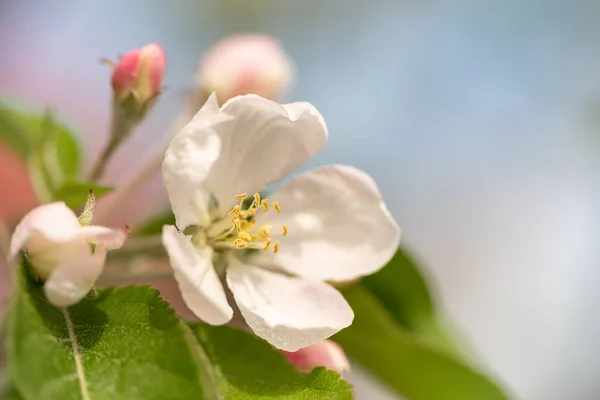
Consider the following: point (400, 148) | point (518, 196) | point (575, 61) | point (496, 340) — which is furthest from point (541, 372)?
point (575, 61)

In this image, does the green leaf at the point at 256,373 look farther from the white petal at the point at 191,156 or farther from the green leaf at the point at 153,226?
the green leaf at the point at 153,226

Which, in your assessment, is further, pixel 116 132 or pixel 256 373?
pixel 116 132

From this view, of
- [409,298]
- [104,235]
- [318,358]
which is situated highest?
[104,235]

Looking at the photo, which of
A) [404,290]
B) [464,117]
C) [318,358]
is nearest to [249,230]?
[318,358]

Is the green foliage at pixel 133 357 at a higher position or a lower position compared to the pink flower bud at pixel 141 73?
lower

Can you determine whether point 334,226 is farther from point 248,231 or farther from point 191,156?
point 191,156

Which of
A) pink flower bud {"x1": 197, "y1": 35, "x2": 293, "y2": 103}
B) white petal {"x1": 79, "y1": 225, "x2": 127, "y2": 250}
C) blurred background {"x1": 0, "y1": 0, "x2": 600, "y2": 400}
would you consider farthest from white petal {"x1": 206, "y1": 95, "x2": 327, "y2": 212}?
blurred background {"x1": 0, "y1": 0, "x2": 600, "y2": 400}

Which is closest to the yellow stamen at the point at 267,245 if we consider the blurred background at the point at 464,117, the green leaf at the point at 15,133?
the green leaf at the point at 15,133
